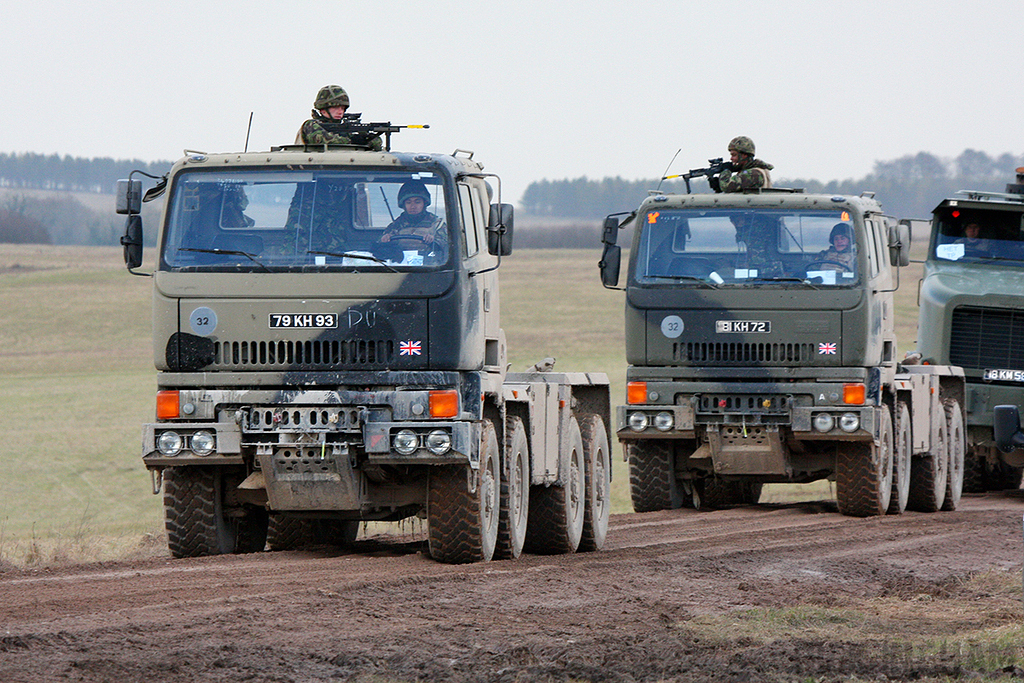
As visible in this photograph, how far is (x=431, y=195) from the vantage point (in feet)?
35.7

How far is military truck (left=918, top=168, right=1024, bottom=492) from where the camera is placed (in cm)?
2106

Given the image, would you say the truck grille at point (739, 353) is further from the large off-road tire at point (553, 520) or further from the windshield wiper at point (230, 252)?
the windshield wiper at point (230, 252)

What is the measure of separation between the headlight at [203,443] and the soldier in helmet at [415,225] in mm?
1685

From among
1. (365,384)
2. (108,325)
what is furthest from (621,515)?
(108,325)

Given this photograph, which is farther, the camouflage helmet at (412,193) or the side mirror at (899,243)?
the side mirror at (899,243)

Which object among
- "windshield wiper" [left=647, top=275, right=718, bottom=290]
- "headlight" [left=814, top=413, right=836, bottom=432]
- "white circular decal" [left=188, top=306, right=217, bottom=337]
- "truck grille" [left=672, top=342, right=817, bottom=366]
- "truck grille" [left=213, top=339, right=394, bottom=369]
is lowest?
"headlight" [left=814, top=413, right=836, bottom=432]

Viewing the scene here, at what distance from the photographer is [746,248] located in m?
15.7

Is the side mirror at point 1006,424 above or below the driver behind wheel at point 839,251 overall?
below

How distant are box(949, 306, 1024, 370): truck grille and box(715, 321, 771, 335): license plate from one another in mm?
6350

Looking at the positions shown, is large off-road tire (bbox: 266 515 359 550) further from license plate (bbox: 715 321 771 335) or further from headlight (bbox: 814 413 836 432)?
headlight (bbox: 814 413 836 432)

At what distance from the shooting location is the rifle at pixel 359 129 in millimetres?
12008

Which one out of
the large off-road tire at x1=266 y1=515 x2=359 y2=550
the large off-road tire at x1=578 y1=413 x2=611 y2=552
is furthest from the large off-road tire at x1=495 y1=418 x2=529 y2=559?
the large off-road tire at x1=578 y1=413 x2=611 y2=552

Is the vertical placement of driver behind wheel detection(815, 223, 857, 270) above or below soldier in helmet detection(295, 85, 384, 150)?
below

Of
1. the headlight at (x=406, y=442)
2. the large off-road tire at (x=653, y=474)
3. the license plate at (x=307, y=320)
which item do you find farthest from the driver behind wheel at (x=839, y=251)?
the license plate at (x=307, y=320)
